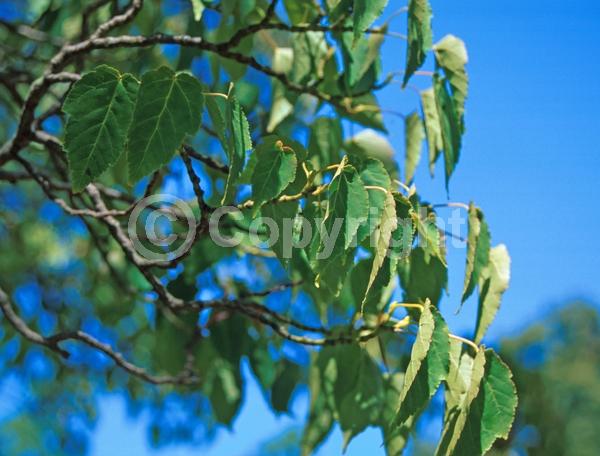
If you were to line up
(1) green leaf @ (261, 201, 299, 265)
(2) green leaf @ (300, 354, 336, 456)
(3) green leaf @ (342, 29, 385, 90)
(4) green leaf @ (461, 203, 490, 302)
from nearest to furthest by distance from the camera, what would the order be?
(1) green leaf @ (261, 201, 299, 265) < (4) green leaf @ (461, 203, 490, 302) < (3) green leaf @ (342, 29, 385, 90) < (2) green leaf @ (300, 354, 336, 456)

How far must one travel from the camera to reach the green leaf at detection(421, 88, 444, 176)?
127 centimetres

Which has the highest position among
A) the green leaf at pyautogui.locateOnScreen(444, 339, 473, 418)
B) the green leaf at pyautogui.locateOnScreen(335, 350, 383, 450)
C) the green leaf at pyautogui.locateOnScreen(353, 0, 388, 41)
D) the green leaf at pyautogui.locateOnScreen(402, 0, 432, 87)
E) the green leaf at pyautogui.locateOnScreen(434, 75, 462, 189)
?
the green leaf at pyautogui.locateOnScreen(402, 0, 432, 87)

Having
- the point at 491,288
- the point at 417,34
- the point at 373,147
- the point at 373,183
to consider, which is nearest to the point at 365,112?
the point at 373,147

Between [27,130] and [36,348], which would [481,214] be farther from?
[36,348]

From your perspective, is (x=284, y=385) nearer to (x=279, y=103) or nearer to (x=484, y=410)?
(x=279, y=103)

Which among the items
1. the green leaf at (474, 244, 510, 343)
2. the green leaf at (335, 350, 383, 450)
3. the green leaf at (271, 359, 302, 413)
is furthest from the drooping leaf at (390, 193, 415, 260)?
the green leaf at (271, 359, 302, 413)

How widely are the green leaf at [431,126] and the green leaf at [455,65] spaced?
0.14 ft

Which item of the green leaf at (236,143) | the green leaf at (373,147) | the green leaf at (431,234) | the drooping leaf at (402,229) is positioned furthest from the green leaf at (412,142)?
the green leaf at (236,143)

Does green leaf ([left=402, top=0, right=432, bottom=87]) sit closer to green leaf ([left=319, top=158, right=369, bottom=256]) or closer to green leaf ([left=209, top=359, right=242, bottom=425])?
green leaf ([left=319, top=158, right=369, bottom=256])

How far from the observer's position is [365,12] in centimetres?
104

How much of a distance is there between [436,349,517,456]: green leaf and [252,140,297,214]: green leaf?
0.29 m

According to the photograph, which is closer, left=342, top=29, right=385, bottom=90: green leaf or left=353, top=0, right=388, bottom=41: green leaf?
left=353, top=0, right=388, bottom=41: green leaf

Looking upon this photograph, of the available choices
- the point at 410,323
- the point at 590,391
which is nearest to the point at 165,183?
the point at 410,323

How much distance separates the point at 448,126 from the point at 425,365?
43 centimetres
